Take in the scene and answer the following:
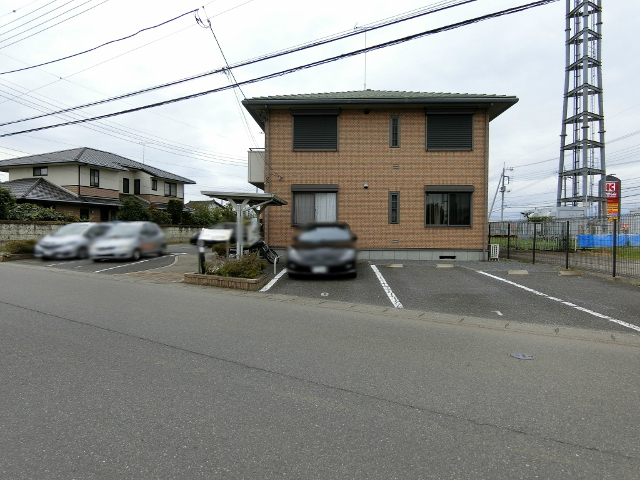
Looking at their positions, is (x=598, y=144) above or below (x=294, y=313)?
above

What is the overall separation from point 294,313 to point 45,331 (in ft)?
27.1

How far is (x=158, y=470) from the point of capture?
5.86 meters

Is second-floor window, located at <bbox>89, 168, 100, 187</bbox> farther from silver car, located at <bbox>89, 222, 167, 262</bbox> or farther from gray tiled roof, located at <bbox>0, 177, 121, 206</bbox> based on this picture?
silver car, located at <bbox>89, 222, 167, 262</bbox>

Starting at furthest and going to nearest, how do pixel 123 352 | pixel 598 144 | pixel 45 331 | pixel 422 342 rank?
pixel 598 144 → pixel 45 331 → pixel 422 342 → pixel 123 352

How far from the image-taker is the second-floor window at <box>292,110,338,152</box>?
10.9ft

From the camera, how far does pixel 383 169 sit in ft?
11.5

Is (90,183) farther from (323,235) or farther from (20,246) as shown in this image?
(323,235)

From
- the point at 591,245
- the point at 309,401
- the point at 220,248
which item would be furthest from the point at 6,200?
the point at 591,245

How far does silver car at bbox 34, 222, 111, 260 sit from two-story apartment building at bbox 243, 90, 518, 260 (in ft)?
5.23

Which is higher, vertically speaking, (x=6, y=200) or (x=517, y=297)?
(x=6, y=200)

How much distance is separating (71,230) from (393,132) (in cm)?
266

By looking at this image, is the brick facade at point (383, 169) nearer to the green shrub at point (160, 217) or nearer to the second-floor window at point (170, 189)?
the second-floor window at point (170, 189)

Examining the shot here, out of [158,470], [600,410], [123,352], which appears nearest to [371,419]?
[158,470]

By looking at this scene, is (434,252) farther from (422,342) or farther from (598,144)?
(598,144)
